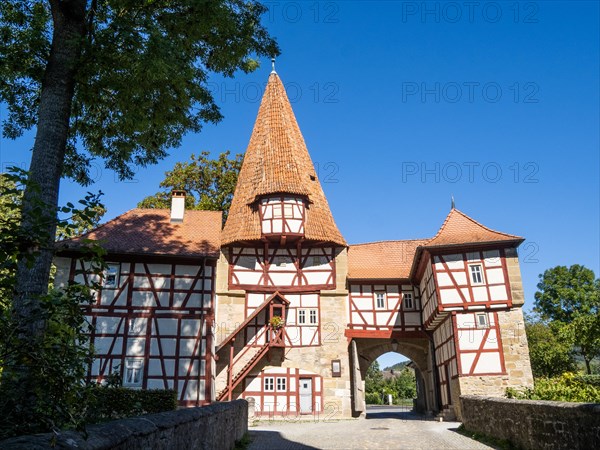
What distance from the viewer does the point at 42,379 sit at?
11.1 ft

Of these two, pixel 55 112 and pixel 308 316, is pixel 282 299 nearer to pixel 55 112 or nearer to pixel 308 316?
pixel 308 316

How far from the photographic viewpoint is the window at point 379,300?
2280 cm

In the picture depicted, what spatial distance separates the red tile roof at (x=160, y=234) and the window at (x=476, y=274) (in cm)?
1001

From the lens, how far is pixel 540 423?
26.2ft

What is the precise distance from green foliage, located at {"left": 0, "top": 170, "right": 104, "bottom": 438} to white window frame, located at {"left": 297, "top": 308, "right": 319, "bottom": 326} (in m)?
17.8

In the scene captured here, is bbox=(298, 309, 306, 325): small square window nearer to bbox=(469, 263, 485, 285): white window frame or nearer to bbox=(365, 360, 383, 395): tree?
bbox=(469, 263, 485, 285): white window frame

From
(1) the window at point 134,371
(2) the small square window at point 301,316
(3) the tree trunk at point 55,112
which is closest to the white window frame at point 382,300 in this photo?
(2) the small square window at point 301,316

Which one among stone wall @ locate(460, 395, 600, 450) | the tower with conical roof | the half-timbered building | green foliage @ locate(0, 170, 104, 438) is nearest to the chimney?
the half-timbered building

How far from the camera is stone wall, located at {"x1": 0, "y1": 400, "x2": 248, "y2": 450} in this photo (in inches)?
120

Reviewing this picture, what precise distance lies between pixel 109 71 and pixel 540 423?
9.76 m

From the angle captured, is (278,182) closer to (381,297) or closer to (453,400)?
(381,297)

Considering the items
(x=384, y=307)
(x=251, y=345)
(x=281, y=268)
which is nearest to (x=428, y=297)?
(x=384, y=307)

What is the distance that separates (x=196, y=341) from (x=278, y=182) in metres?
8.20

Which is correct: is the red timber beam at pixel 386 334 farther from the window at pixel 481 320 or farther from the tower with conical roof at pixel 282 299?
the window at pixel 481 320
